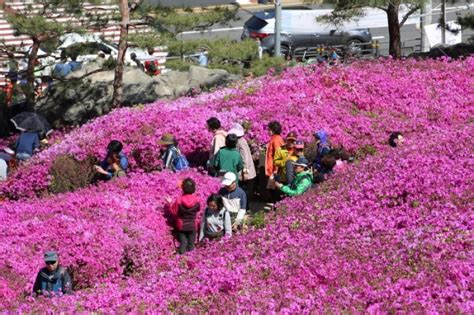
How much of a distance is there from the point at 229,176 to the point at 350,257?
3.04m

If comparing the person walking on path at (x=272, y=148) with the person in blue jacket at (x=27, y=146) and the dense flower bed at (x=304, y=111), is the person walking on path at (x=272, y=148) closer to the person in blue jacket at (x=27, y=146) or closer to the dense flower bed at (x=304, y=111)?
the dense flower bed at (x=304, y=111)

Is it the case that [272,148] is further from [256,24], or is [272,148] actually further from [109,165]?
[256,24]

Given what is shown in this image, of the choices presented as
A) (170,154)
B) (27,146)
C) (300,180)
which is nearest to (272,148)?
(300,180)

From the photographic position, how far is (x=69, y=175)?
15883 mm

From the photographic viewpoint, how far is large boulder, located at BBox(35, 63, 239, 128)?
75.9 ft

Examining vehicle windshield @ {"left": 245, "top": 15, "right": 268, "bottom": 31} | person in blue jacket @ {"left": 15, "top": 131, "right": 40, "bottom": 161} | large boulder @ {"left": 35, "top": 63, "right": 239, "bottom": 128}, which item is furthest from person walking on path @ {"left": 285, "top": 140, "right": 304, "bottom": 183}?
vehicle windshield @ {"left": 245, "top": 15, "right": 268, "bottom": 31}

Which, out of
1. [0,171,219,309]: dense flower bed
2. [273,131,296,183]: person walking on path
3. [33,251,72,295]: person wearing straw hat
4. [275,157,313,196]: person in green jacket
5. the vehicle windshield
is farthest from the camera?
the vehicle windshield

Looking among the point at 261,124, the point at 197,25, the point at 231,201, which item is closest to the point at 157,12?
the point at 197,25

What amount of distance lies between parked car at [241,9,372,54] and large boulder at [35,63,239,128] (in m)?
8.40

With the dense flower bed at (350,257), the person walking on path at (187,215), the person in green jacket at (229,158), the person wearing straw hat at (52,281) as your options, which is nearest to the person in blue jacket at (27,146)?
the person in green jacket at (229,158)

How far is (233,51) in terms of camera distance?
2098 centimetres

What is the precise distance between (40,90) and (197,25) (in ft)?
23.6

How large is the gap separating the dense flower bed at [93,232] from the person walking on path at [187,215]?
288mm

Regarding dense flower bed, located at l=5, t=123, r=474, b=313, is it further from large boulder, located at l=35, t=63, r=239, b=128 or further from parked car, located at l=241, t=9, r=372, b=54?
parked car, located at l=241, t=9, r=372, b=54
